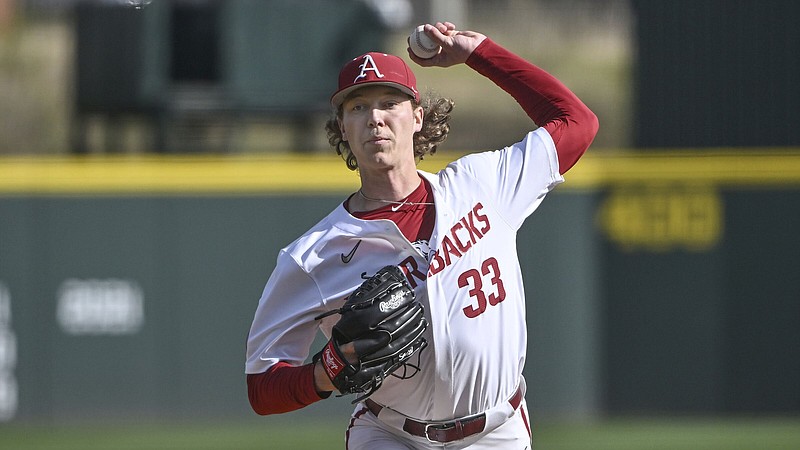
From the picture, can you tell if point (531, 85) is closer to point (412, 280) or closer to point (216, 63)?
point (412, 280)

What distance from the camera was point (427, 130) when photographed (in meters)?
3.82

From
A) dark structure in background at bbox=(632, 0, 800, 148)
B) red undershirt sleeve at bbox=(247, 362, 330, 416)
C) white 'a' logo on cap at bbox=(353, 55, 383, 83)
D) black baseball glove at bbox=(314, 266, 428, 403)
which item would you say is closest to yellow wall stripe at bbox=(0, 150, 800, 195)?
dark structure in background at bbox=(632, 0, 800, 148)

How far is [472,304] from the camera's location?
3.44 m

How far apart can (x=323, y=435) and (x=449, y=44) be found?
5227 millimetres

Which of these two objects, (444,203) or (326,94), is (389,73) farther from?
(326,94)

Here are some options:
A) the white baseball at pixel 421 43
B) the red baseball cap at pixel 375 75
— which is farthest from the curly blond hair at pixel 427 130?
the red baseball cap at pixel 375 75

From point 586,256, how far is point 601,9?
21.6 ft

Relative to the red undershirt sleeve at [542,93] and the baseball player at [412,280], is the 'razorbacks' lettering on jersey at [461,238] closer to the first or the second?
Result: the baseball player at [412,280]

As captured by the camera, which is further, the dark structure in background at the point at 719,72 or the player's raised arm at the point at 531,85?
the dark structure in background at the point at 719,72

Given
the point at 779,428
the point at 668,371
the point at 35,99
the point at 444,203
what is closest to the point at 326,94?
the point at 668,371

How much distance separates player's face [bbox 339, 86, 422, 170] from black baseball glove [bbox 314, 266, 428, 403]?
0.39 m

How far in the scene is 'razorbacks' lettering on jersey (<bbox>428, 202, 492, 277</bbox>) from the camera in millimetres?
3443

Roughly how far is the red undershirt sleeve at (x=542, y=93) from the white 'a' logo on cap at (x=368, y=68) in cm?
43

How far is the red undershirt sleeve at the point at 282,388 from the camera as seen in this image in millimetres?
3270
